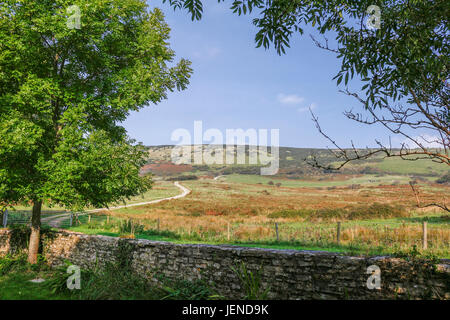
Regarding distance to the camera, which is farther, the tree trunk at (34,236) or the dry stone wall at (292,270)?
the tree trunk at (34,236)

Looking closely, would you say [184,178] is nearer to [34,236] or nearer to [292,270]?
[34,236]

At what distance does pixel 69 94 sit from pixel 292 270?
35.7 ft

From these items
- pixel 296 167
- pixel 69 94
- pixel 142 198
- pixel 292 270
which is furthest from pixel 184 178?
pixel 292 270

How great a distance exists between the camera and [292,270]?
22.6 feet

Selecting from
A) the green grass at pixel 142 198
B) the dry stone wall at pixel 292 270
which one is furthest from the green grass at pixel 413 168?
the dry stone wall at pixel 292 270

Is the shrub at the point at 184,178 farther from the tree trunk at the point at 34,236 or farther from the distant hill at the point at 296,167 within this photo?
the tree trunk at the point at 34,236

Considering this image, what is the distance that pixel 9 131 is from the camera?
32.3 ft

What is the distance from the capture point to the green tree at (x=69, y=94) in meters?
10.3

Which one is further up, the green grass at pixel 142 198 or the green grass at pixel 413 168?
the green grass at pixel 413 168

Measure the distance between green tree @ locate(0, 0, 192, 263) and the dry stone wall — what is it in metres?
2.96

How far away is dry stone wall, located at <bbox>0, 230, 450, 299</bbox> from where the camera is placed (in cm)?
561

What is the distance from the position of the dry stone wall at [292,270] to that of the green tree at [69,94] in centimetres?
296
